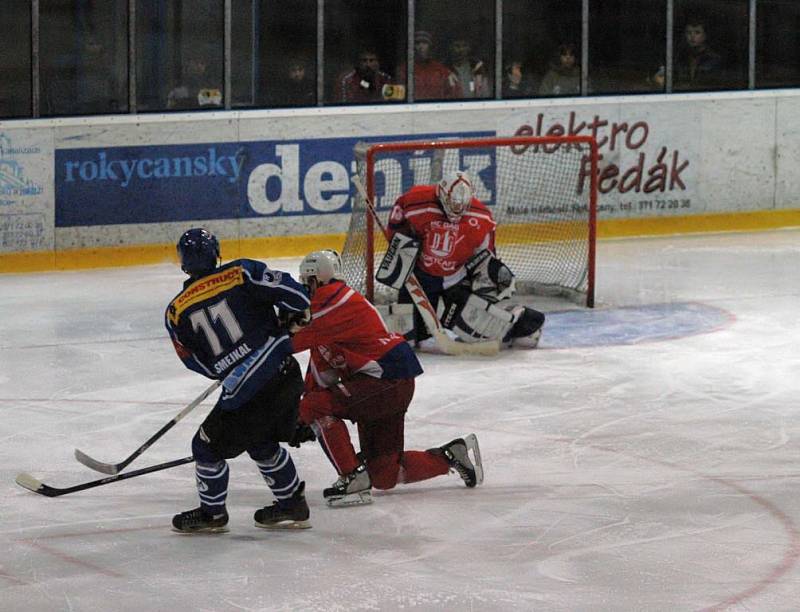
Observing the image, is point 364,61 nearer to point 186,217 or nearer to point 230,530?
point 186,217

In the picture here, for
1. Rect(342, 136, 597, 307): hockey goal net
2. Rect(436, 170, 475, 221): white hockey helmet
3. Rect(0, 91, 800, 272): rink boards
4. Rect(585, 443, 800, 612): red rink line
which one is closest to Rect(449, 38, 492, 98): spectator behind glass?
Rect(0, 91, 800, 272): rink boards

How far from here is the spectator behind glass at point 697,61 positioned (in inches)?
508

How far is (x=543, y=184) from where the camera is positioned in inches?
445

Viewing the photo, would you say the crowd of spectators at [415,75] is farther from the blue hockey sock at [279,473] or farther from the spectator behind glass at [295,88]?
the blue hockey sock at [279,473]

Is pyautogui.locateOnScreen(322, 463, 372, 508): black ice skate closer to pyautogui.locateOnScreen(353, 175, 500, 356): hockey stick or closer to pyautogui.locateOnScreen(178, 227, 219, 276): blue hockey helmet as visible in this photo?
pyautogui.locateOnScreen(178, 227, 219, 276): blue hockey helmet

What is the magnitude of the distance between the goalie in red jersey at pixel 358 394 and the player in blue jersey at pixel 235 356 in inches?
12.2

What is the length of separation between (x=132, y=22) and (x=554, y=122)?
3200mm

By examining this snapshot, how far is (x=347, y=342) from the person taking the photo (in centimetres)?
566

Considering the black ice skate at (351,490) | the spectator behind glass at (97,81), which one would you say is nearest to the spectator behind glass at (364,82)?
the spectator behind glass at (97,81)

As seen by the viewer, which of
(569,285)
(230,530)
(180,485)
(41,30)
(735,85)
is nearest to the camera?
(230,530)

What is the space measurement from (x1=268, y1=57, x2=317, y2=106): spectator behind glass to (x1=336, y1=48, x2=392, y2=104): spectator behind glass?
21 cm

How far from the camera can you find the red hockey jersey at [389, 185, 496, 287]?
8414 millimetres

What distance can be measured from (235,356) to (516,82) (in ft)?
24.5

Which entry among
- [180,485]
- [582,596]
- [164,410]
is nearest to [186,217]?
[164,410]
